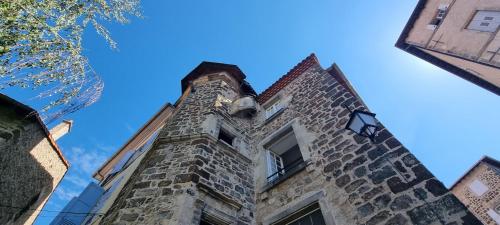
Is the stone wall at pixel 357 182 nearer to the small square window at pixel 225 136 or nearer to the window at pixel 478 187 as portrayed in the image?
the small square window at pixel 225 136

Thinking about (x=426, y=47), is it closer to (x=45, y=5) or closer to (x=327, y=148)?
(x=327, y=148)

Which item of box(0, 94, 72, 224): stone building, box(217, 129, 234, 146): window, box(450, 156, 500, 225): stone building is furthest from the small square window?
box(450, 156, 500, 225): stone building

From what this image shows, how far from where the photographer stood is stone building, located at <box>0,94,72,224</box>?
6.56m

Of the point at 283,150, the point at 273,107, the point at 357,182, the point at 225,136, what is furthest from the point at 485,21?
the point at 225,136

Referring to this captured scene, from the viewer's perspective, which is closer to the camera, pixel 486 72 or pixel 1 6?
pixel 1 6

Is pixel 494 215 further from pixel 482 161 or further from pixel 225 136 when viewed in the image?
pixel 225 136

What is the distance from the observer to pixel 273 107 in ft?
29.1

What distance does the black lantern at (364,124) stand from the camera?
4020 mm

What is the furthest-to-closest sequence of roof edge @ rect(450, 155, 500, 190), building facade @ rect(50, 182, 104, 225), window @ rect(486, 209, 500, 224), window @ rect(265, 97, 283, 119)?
1. roof edge @ rect(450, 155, 500, 190)
2. window @ rect(486, 209, 500, 224)
3. window @ rect(265, 97, 283, 119)
4. building facade @ rect(50, 182, 104, 225)

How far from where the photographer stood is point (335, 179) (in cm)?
441

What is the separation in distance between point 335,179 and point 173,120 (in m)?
4.89

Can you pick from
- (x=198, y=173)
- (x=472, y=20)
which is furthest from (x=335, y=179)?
(x=472, y=20)

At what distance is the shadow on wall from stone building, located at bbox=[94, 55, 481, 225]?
12.9 feet

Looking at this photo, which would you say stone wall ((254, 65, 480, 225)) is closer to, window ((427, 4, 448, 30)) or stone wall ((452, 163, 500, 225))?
window ((427, 4, 448, 30))
